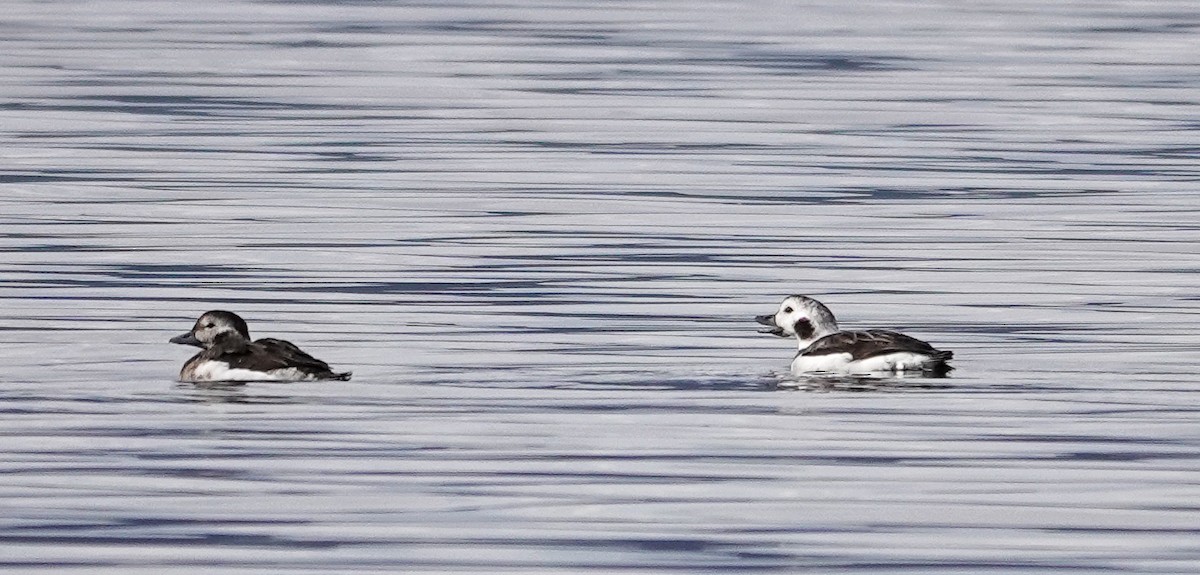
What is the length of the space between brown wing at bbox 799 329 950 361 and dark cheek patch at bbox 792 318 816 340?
594 millimetres

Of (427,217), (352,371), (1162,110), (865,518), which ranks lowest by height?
(865,518)

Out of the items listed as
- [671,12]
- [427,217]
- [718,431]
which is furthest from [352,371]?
[671,12]

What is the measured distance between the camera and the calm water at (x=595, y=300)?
1074 cm

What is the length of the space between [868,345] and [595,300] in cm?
343

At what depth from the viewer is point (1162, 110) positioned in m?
30.1

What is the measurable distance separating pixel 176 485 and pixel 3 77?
22.2 m

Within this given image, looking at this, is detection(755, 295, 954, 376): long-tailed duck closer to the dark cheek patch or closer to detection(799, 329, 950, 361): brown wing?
detection(799, 329, 950, 361): brown wing

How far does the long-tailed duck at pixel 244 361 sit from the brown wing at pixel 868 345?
211 centimetres

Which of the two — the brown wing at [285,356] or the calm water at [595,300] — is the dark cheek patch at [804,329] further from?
the brown wing at [285,356]

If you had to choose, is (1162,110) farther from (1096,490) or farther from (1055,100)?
(1096,490)

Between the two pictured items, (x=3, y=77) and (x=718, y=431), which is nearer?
(x=718, y=431)

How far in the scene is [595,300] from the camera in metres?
17.4

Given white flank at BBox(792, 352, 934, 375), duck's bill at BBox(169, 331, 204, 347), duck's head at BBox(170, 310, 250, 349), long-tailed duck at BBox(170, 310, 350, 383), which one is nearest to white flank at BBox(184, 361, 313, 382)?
long-tailed duck at BBox(170, 310, 350, 383)

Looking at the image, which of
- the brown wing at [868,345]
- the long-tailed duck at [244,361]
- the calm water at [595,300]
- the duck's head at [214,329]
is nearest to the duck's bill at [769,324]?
the calm water at [595,300]
